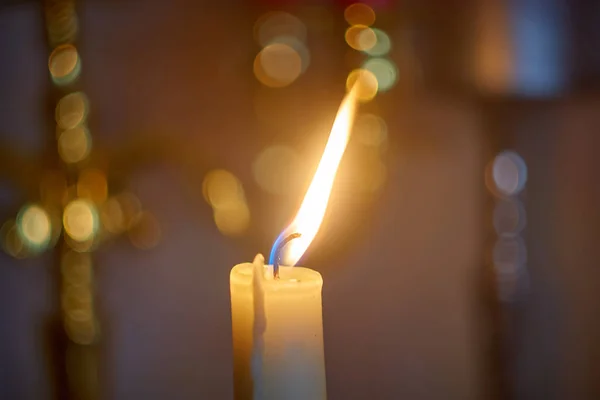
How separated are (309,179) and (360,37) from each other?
0.49 feet

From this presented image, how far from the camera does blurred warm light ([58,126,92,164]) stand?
595 mm

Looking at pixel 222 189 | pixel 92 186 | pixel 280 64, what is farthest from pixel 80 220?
pixel 280 64

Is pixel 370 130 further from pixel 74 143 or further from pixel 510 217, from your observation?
pixel 74 143

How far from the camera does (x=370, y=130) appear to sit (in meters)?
0.58

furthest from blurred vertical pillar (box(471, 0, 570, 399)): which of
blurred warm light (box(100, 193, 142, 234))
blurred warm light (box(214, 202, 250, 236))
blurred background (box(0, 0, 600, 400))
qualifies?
blurred warm light (box(100, 193, 142, 234))

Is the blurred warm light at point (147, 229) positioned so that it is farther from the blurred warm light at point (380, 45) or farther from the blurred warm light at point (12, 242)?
the blurred warm light at point (380, 45)

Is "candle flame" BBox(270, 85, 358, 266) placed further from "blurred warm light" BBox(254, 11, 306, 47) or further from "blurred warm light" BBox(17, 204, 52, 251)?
"blurred warm light" BBox(17, 204, 52, 251)

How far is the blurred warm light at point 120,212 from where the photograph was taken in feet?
1.96

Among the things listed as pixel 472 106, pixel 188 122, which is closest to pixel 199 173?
pixel 188 122

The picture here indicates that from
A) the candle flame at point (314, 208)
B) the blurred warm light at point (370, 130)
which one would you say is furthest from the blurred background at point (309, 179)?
the candle flame at point (314, 208)

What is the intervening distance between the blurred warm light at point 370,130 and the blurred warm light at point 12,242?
0.37 m

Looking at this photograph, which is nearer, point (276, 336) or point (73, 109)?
point (276, 336)

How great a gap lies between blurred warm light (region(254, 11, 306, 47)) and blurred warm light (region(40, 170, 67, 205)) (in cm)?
25

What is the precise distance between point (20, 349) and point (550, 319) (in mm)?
549
